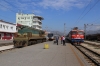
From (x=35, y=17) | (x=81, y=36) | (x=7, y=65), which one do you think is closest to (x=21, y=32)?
(x=81, y=36)

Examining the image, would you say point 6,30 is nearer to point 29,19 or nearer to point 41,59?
point 29,19

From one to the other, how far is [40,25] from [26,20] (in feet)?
39.3

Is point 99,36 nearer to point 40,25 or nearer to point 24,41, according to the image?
point 24,41

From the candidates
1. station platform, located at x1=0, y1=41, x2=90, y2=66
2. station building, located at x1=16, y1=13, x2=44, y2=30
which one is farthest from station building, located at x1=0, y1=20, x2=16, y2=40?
station platform, located at x1=0, y1=41, x2=90, y2=66

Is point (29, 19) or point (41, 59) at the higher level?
point (29, 19)

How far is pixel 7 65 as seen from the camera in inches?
427

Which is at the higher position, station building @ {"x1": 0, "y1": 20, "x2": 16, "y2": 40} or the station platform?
A: station building @ {"x1": 0, "y1": 20, "x2": 16, "y2": 40}

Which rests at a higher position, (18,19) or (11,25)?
(18,19)

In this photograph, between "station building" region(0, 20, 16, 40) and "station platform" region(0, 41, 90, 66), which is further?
"station building" region(0, 20, 16, 40)

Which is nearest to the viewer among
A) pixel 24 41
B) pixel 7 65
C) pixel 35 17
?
pixel 7 65

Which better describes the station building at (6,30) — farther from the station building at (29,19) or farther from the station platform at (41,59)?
the station platform at (41,59)

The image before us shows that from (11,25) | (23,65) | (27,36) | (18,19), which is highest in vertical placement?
(18,19)

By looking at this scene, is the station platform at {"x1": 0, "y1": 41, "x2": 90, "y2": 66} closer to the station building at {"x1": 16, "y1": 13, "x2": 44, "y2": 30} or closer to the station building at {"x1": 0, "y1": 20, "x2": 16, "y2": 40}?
the station building at {"x1": 0, "y1": 20, "x2": 16, "y2": 40}

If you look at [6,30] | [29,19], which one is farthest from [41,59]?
[29,19]
